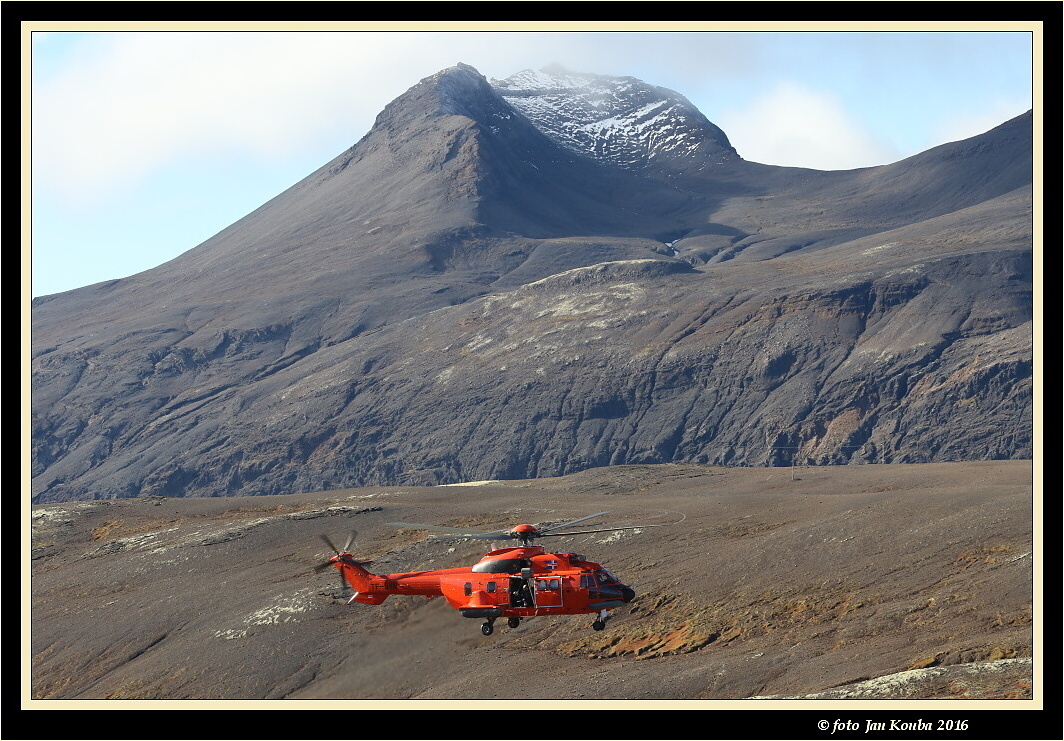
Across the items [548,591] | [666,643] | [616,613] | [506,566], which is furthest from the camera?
[616,613]

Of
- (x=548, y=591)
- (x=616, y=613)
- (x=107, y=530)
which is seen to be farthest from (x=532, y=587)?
(x=107, y=530)

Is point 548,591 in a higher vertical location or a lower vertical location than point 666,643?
higher

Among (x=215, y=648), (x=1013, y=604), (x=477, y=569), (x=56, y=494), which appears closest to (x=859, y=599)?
(x=1013, y=604)

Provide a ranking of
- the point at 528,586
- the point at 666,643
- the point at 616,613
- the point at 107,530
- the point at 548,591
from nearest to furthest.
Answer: the point at 548,591, the point at 528,586, the point at 666,643, the point at 616,613, the point at 107,530

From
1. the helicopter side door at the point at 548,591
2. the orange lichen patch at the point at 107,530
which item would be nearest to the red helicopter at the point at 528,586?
the helicopter side door at the point at 548,591

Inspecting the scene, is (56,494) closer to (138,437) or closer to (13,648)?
(138,437)

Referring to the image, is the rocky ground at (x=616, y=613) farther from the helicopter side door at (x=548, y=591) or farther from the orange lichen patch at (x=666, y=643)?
the helicopter side door at (x=548, y=591)

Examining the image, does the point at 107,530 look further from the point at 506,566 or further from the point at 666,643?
the point at 506,566
